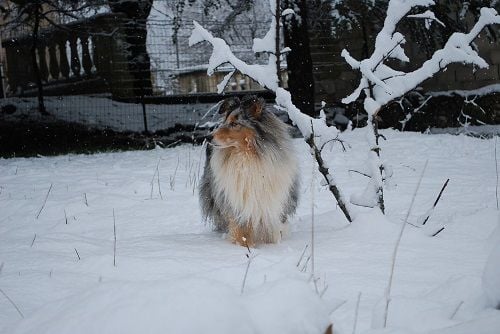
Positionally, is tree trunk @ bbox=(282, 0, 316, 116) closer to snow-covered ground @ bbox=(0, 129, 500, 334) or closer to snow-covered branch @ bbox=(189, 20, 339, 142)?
snow-covered ground @ bbox=(0, 129, 500, 334)

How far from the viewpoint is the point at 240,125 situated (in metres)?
2.94

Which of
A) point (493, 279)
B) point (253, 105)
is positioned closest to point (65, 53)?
point (253, 105)

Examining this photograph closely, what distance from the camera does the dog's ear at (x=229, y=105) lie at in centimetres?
302

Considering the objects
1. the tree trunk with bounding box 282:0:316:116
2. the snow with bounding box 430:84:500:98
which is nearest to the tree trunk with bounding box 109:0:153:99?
the tree trunk with bounding box 282:0:316:116

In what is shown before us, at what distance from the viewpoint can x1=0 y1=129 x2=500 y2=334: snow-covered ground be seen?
1.20 m

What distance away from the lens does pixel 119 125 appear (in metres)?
10.2

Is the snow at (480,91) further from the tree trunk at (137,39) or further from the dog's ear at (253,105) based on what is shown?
the dog's ear at (253,105)

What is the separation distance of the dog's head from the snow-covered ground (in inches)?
26.9

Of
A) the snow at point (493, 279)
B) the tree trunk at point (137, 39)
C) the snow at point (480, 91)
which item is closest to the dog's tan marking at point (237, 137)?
the snow at point (493, 279)

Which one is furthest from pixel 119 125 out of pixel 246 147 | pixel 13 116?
pixel 246 147

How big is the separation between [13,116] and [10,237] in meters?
7.77

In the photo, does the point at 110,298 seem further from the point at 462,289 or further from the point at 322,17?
the point at 322,17

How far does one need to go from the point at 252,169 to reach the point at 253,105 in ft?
1.44

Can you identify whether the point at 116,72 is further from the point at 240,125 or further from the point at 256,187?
the point at 256,187
